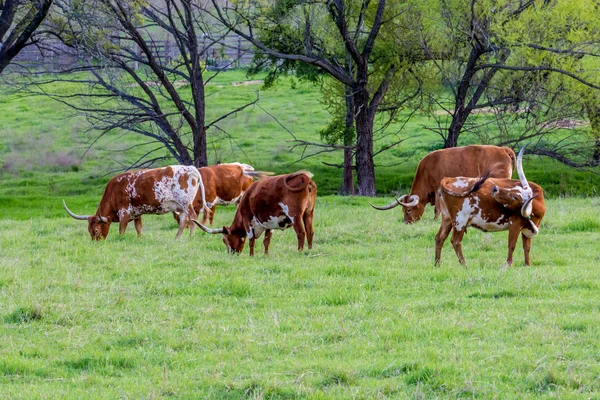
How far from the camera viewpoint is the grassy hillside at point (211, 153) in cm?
2711

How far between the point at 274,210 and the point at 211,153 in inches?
807

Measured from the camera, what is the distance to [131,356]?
7.05 m

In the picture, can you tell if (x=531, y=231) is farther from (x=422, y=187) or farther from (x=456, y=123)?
(x=456, y=123)

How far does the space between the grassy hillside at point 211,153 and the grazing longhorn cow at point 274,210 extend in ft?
30.9

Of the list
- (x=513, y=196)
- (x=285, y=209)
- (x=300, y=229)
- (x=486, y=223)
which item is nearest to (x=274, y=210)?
(x=285, y=209)

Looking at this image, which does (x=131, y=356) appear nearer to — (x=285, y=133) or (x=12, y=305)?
(x=12, y=305)

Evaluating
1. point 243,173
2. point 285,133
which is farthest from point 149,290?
point 285,133

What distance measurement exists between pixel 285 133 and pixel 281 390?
101 feet

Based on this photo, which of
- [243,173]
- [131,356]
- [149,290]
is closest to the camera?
[131,356]

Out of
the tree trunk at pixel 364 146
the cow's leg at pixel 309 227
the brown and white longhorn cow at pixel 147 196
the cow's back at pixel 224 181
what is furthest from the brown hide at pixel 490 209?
the tree trunk at pixel 364 146

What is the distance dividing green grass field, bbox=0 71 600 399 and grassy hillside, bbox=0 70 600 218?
31.7 ft

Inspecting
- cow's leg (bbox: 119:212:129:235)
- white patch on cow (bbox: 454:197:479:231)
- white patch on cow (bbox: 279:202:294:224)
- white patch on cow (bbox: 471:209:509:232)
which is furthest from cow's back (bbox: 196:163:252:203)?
white patch on cow (bbox: 471:209:509:232)

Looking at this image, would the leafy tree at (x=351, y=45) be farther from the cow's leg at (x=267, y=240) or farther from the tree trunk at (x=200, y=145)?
the cow's leg at (x=267, y=240)

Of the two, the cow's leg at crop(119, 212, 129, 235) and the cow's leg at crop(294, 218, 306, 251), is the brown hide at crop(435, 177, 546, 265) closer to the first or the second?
the cow's leg at crop(294, 218, 306, 251)
